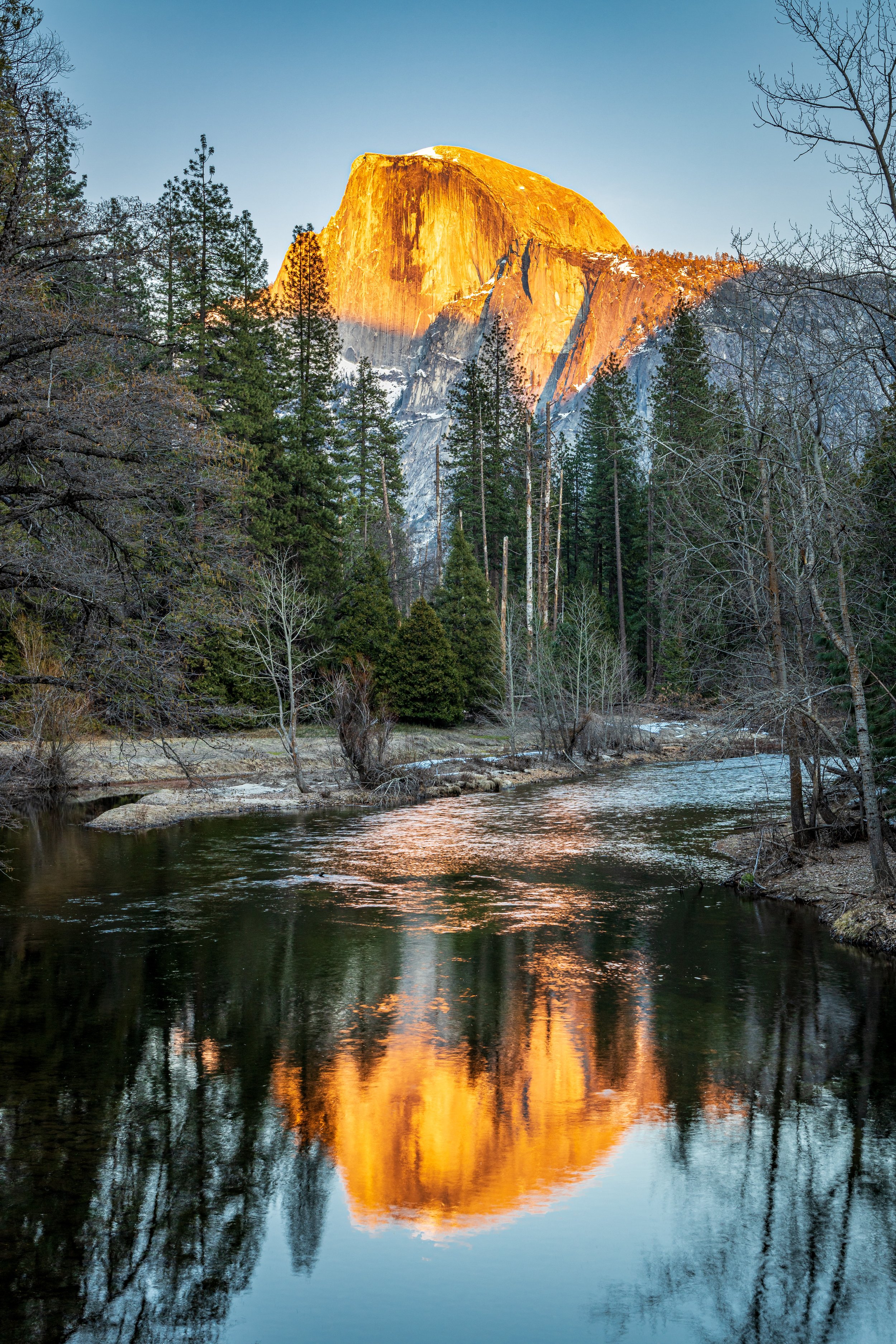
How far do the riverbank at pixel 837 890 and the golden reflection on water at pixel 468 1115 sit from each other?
392 centimetres

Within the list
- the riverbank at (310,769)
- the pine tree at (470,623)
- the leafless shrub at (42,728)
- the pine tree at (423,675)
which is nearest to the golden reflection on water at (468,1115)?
the riverbank at (310,769)

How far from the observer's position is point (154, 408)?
9797 millimetres

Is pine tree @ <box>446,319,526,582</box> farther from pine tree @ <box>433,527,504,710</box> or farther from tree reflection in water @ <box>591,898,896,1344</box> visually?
tree reflection in water @ <box>591,898,896,1344</box>

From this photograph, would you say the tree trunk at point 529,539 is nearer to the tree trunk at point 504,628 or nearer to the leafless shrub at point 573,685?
the tree trunk at point 504,628

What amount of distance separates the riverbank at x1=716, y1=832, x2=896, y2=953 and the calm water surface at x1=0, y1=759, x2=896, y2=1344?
1.32ft

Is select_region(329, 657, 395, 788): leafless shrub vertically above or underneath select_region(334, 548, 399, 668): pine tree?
underneath

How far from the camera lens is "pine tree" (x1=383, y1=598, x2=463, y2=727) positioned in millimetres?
33844

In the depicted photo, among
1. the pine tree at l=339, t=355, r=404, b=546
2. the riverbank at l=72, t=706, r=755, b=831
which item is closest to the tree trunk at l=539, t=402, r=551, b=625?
the pine tree at l=339, t=355, r=404, b=546

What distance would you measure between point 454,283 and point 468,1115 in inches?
6300

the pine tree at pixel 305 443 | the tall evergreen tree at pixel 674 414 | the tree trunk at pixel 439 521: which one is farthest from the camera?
the tree trunk at pixel 439 521

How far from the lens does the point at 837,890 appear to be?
45.3 ft

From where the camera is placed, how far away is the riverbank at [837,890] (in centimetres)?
1212

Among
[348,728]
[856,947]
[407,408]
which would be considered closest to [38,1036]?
[856,947]

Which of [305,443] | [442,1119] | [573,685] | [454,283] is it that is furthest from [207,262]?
[454,283]
